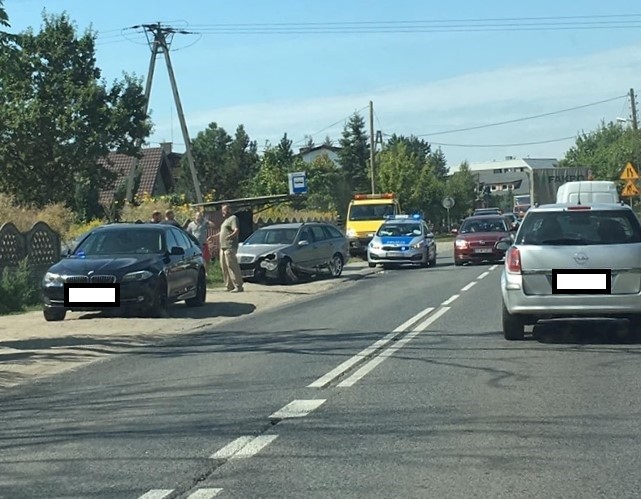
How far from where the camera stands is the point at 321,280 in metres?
26.7

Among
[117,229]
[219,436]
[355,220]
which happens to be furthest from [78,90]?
[219,436]

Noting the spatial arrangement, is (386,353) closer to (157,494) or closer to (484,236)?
(157,494)

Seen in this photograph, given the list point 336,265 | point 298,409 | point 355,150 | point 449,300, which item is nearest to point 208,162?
point 355,150

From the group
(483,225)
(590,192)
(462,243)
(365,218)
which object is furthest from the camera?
(365,218)

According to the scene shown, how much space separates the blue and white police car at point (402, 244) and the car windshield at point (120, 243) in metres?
14.2

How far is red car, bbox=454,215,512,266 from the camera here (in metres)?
30.3

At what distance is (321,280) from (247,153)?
64.6 m

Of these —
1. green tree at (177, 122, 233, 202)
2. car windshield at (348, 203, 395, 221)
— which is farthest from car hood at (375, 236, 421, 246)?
green tree at (177, 122, 233, 202)

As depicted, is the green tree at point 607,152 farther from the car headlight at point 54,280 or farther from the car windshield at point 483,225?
the car headlight at point 54,280

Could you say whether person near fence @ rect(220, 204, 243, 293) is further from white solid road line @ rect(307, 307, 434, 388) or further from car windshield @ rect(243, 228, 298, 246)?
white solid road line @ rect(307, 307, 434, 388)

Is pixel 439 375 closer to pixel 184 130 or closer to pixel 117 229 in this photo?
pixel 117 229

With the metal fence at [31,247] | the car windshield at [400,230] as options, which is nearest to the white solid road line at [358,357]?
the metal fence at [31,247]

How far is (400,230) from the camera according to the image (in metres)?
31.3

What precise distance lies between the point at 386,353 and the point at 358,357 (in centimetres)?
43
